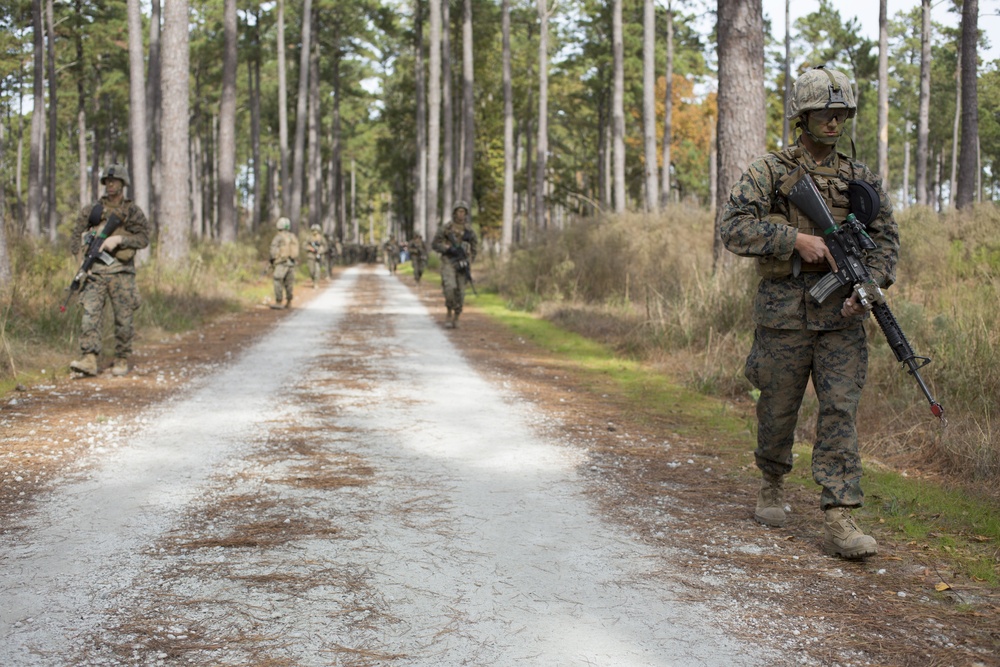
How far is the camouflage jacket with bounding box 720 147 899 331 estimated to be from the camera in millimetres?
4535

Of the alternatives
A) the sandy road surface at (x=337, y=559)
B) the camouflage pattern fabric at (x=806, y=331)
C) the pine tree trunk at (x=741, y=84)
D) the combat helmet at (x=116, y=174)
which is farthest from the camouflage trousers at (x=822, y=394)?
the combat helmet at (x=116, y=174)

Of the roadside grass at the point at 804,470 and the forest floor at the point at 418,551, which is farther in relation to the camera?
the roadside grass at the point at 804,470

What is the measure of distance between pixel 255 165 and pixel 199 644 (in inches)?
1923

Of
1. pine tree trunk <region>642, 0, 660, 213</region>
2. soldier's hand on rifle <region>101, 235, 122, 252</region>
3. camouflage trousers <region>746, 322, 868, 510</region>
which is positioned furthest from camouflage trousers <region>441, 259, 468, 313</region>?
pine tree trunk <region>642, 0, 660, 213</region>

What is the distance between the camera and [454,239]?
1602cm

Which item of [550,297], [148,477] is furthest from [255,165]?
[148,477]

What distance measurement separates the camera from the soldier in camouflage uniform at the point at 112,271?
9.54 meters

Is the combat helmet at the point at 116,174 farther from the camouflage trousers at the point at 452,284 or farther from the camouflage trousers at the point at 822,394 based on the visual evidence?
the camouflage trousers at the point at 822,394

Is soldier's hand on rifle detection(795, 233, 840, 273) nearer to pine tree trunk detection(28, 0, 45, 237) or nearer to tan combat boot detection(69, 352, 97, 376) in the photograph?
tan combat boot detection(69, 352, 97, 376)

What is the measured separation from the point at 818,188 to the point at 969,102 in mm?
22566

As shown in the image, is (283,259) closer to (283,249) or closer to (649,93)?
(283,249)

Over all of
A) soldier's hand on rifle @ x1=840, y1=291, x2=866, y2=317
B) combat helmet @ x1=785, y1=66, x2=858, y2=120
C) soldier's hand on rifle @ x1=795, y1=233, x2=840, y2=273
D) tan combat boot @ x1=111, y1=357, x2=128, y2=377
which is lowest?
tan combat boot @ x1=111, y1=357, x2=128, y2=377

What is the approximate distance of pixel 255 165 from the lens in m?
49.4

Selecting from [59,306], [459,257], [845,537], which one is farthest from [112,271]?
[845,537]
